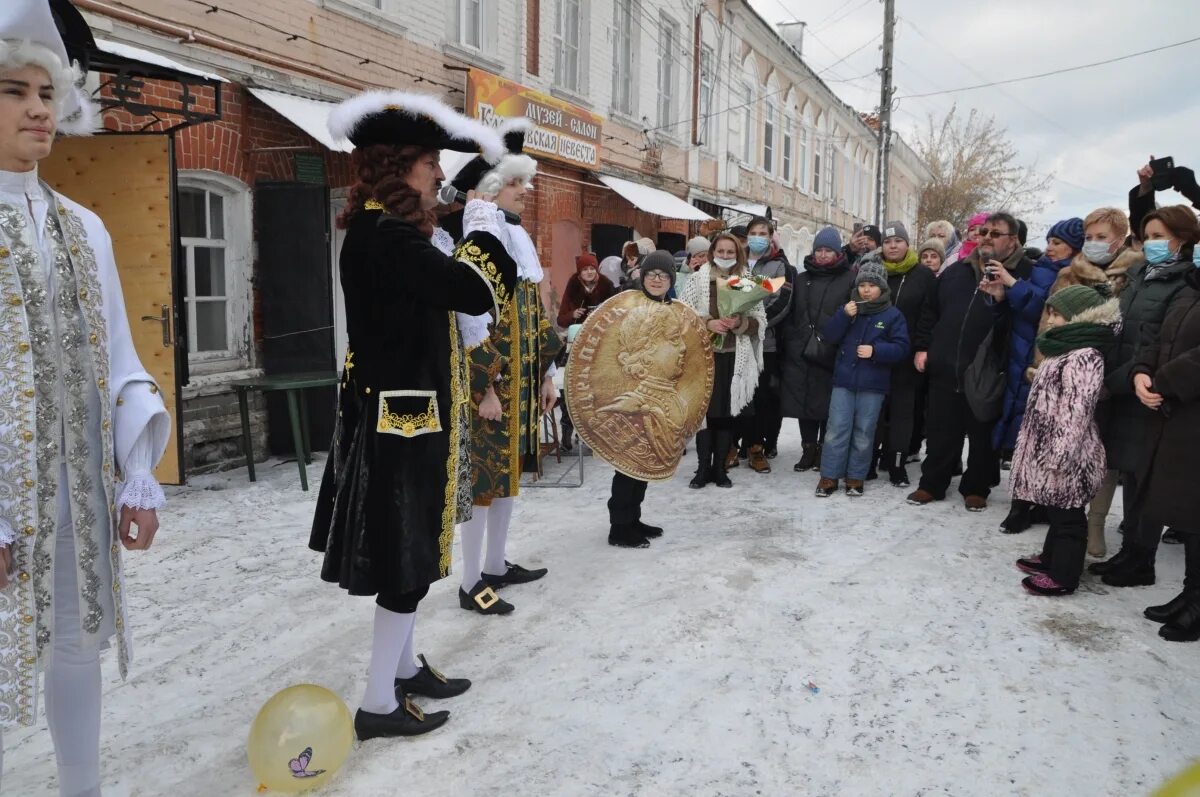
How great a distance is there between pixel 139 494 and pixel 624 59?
1381 centimetres

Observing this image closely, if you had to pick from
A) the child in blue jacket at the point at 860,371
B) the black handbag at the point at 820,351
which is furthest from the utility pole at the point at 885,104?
the child in blue jacket at the point at 860,371


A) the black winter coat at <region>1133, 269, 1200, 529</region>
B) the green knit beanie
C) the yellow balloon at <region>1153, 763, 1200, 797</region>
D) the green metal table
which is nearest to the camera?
the yellow balloon at <region>1153, 763, 1200, 797</region>

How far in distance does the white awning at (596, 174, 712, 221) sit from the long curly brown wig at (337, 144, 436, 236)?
35.0ft

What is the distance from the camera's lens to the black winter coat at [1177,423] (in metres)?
3.74

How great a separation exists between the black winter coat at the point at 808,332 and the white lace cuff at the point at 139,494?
5.47m

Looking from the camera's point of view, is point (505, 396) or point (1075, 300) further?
point (1075, 300)

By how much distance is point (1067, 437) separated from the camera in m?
4.25

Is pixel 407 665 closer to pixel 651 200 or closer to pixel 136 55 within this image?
pixel 136 55

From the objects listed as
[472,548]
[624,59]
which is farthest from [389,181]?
[624,59]

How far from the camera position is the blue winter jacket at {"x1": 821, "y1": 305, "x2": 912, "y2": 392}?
20.0 feet

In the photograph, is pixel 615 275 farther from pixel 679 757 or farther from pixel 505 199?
pixel 679 757

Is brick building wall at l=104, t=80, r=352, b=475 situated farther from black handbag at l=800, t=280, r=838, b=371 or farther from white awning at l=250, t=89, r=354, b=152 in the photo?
black handbag at l=800, t=280, r=838, b=371

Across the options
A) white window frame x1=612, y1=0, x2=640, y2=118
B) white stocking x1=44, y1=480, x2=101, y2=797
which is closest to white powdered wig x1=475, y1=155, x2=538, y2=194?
white stocking x1=44, y1=480, x2=101, y2=797

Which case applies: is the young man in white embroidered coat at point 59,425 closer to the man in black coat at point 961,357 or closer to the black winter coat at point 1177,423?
the black winter coat at point 1177,423
